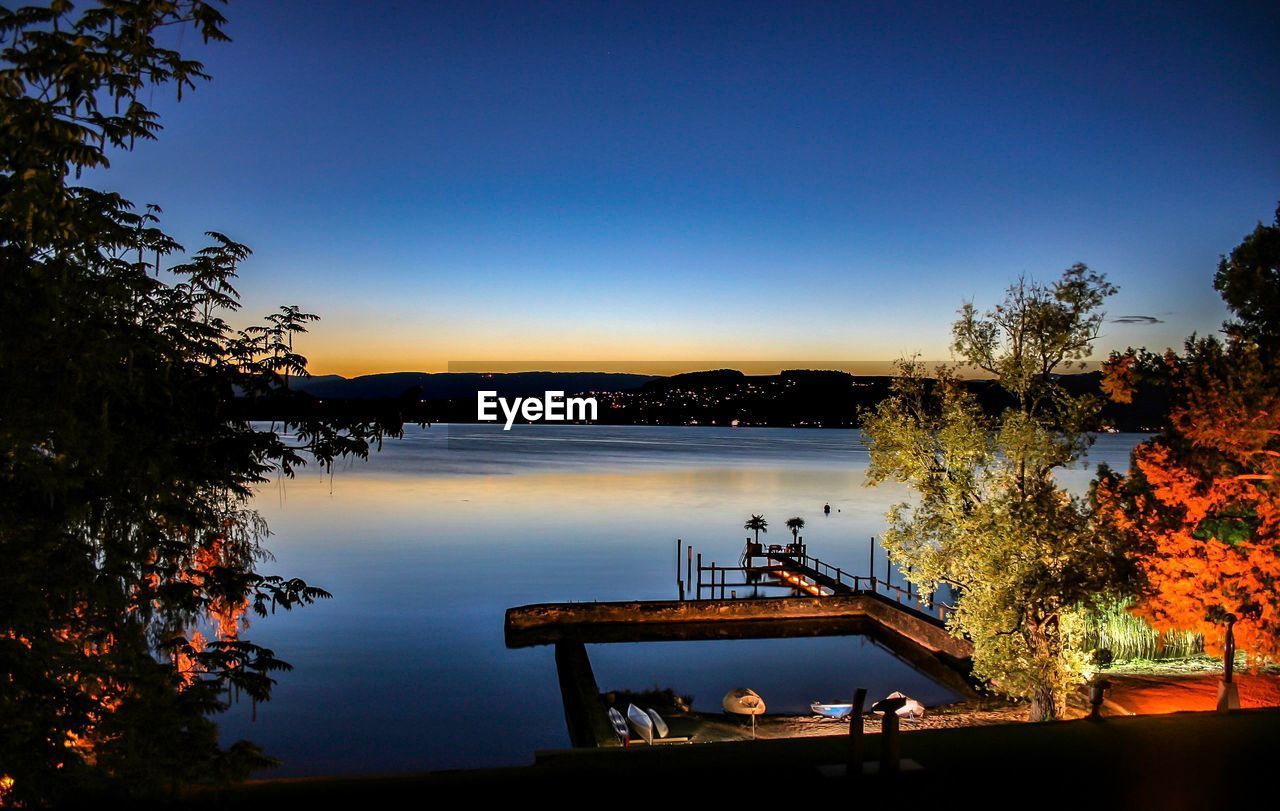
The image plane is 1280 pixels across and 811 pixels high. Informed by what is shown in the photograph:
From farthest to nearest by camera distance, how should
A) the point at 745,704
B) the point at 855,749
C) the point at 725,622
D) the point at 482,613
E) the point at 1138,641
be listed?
the point at 482,613 → the point at 725,622 → the point at 1138,641 → the point at 745,704 → the point at 855,749

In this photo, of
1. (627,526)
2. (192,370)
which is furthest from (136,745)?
(627,526)

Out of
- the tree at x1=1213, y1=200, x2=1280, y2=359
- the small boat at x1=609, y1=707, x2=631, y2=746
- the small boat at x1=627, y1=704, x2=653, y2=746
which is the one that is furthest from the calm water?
the tree at x1=1213, y1=200, x2=1280, y2=359

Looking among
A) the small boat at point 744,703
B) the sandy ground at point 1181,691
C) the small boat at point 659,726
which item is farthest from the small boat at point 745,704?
the sandy ground at point 1181,691

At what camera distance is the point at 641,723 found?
51.3 ft

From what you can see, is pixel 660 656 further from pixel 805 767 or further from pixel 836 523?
pixel 836 523

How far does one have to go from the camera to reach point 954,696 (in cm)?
2023

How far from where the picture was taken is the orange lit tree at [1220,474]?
1212cm

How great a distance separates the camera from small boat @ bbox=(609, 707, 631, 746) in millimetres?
15133

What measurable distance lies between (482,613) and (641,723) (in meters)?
17.2

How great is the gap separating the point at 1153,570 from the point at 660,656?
A: 1474 cm

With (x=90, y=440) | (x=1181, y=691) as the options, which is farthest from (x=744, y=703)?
(x=90, y=440)

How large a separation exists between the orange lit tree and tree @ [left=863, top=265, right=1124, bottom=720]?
880 millimetres

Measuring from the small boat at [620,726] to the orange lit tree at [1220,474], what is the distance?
9.05 meters

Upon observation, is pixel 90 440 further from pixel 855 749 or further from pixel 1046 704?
pixel 1046 704
